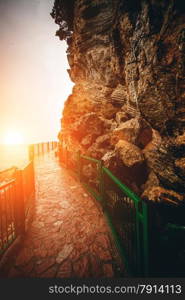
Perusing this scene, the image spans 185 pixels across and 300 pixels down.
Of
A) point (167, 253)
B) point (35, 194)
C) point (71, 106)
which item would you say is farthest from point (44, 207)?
point (71, 106)

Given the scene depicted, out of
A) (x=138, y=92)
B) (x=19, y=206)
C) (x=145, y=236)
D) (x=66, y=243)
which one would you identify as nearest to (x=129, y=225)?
(x=145, y=236)

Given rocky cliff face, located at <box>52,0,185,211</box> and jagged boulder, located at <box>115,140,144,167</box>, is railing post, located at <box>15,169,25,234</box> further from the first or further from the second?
jagged boulder, located at <box>115,140,144,167</box>

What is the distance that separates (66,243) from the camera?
3406 mm

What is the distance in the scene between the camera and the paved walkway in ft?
8.85

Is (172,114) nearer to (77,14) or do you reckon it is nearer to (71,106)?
(71,106)

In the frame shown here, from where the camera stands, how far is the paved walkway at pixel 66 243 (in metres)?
2.70

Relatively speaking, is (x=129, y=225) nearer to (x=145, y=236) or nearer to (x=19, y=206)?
(x=145, y=236)

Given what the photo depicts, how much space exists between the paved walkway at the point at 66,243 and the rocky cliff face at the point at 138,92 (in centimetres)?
216

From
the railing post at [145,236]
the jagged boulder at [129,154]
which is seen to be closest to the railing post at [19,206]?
the railing post at [145,236]

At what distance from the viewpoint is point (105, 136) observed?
776cm

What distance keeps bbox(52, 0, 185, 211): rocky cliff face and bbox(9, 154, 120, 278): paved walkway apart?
2159mm

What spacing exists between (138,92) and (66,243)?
18.8ft

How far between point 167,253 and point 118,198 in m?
1.98

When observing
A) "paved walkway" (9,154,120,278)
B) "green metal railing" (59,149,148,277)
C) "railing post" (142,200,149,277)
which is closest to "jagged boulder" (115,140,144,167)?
"green metal railing" (59,149,148,277)
